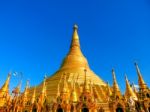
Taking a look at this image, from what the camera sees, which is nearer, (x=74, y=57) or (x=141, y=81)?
(x=141, y=81)

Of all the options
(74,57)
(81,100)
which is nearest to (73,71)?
(74,57)

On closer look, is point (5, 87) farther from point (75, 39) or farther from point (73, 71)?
point (75, 39)

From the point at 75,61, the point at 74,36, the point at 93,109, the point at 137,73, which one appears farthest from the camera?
the point at 74,36

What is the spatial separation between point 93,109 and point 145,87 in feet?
30.8

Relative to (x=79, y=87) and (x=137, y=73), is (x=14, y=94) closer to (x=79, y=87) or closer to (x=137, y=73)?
(x=79, y=87)

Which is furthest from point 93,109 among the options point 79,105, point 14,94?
point 14,94

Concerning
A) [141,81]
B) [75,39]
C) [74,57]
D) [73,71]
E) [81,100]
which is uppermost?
[75,39]

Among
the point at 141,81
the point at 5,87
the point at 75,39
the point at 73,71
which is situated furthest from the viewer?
the point at 75,39

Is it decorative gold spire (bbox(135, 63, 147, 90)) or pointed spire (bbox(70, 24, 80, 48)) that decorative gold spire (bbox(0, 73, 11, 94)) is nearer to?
pointed spire (bbox(70, 24, 80, 48))

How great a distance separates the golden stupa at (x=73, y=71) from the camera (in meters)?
40.8

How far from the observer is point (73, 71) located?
47.0 metres

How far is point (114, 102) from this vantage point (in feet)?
99.5

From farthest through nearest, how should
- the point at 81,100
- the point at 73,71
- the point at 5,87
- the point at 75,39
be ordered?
the point at 75,39
the point at 73,71
the point at 5,87
the point at 81,100

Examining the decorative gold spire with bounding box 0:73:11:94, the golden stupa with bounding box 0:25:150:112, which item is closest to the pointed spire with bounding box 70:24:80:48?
the golden stupa with bounding box 0:25:150:112
